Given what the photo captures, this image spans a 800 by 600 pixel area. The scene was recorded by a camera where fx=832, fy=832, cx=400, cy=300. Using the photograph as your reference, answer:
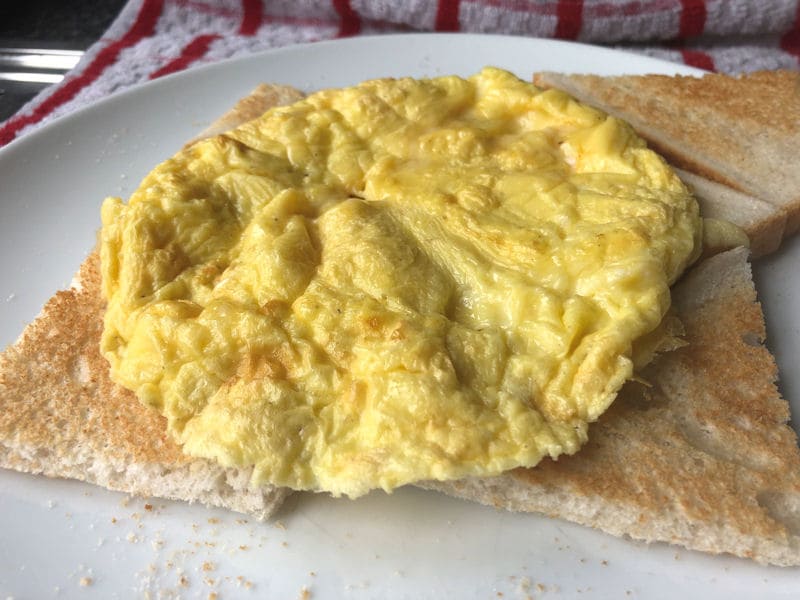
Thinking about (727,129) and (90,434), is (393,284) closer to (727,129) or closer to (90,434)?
(90,434)

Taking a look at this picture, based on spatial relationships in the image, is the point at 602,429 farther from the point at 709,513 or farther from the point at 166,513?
the point at 166,513

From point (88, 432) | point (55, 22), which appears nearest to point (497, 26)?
point (55, 22)

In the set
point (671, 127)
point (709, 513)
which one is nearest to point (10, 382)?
point (709, 513)

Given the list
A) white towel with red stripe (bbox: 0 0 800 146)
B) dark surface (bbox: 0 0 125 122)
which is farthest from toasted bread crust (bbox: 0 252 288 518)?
dark surface (bbox: 0 0 125 122)

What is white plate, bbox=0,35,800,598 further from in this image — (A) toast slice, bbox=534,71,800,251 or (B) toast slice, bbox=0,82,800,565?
(A) toast slice, bbox=534,71,800,251

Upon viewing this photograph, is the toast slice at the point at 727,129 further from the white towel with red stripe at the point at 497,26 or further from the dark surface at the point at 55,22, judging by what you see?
the dark surface at the point at 55,22

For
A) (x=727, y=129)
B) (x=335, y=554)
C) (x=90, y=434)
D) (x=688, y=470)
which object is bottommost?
(x=335, y=554)

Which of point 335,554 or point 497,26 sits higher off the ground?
point 497,26
